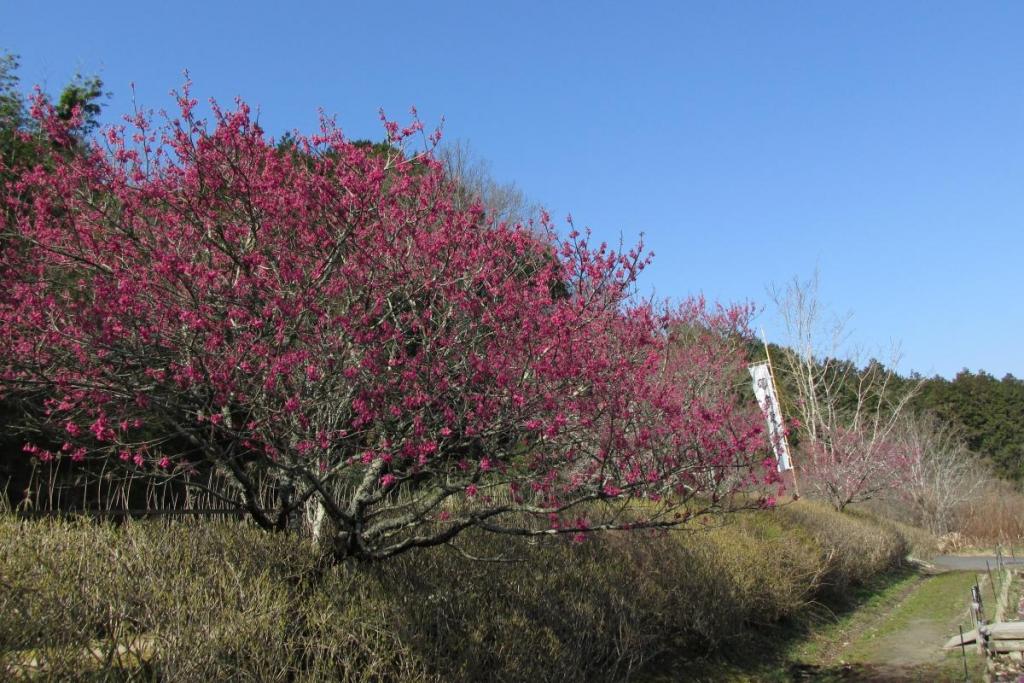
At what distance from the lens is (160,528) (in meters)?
5.36

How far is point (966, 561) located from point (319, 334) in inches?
1025

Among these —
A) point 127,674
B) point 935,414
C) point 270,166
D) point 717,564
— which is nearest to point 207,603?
point 127,674

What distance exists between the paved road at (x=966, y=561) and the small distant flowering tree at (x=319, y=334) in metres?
20.1

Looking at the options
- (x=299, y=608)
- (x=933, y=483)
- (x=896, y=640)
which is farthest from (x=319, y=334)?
(x=933, y=483)

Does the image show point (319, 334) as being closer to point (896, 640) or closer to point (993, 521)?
point (896, 640)

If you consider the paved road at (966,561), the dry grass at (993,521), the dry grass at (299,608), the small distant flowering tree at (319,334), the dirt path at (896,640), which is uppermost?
the small distant flowering tree at (319,334)

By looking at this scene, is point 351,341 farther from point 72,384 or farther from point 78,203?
point 78,203

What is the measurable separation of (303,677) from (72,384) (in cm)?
223

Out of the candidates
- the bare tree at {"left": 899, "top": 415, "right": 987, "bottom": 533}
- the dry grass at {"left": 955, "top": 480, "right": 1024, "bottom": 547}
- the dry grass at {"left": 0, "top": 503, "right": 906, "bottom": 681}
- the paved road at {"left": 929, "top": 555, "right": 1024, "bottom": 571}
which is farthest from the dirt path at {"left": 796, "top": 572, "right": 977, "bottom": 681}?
the bare tree at {"left": 899, "top": 415, "right": 987, "bottom": 533}

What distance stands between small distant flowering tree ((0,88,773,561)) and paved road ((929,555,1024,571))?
791 inches

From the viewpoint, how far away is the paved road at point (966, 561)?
22.0m

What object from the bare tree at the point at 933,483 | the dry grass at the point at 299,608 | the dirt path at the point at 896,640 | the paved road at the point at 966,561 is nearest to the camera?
the dry grass at the point at 299,608

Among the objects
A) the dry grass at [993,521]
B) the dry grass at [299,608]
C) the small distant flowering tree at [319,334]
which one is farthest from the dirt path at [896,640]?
the dry grass at [993,521]

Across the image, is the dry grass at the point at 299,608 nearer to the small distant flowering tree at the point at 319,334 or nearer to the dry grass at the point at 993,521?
the small distant flowering tree at the point at 319,334
